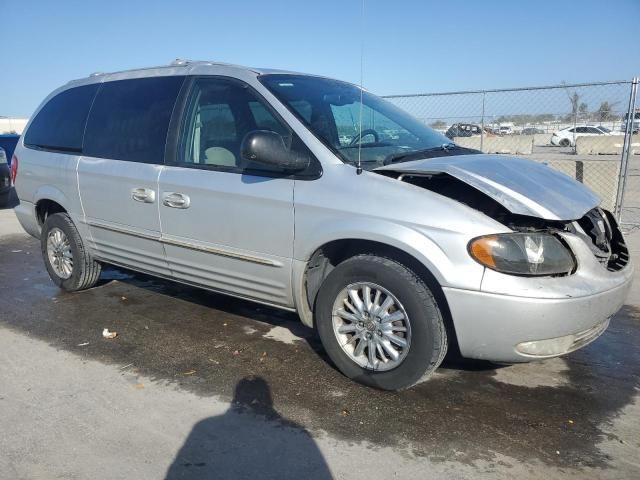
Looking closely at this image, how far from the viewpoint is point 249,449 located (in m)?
2.61

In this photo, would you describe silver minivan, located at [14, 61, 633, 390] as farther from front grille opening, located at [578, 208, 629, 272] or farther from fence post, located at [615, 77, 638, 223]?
fence post, located at [615, 77, 638, 223]

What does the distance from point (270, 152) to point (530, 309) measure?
1692 mm

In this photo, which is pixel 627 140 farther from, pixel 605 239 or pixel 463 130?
pixel 605 239

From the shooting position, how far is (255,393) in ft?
10.5

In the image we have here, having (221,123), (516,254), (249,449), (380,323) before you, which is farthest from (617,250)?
(221,123)

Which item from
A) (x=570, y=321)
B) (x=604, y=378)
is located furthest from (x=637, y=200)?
(x=570, y=321)

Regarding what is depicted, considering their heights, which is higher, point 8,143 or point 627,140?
point 627,140

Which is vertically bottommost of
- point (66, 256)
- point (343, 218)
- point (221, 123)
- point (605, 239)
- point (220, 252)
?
point (66, 256)

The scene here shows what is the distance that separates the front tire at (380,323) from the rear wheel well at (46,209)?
314 centimetres

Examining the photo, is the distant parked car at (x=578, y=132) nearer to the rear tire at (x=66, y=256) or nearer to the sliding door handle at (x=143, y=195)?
the sliding door handle at (x=143, y=195)

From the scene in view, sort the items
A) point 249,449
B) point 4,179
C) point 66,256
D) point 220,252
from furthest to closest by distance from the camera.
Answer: point 4,179 < point 66,256 < point 220,252 < point 249,449

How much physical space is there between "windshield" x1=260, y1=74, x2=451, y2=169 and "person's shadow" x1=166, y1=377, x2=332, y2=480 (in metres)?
1.59

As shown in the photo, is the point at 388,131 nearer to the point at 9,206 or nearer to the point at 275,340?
the point at 275,340

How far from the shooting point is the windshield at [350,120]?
3447 mm
